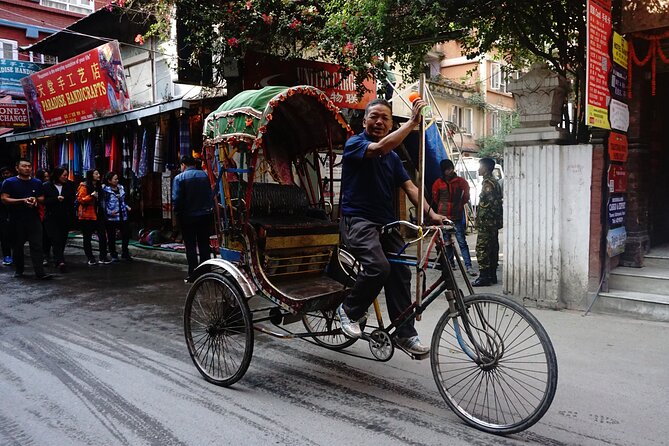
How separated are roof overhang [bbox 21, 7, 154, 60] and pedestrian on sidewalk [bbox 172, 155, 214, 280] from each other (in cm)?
596

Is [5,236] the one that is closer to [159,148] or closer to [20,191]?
[20,191]

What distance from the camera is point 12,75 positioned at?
1652cm

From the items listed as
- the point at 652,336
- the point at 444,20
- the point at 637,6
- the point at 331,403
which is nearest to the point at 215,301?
the point at 331,403

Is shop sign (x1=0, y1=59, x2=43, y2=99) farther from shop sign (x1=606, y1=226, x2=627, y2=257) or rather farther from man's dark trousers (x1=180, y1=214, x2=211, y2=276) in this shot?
shop sign (x1=606, y1=226, x2=627, y2=257)

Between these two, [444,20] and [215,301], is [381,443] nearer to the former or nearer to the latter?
[215,301]

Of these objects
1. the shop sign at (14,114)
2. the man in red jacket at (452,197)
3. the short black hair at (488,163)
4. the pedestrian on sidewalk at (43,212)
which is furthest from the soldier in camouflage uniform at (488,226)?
the shop sign at (14,114)

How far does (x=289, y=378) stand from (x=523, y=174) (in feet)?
14.0

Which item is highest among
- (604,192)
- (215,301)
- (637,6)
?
(637,6)

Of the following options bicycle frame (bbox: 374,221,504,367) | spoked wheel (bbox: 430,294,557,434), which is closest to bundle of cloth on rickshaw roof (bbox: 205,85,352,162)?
bicycle frame (bbox: 374,221,504,367)

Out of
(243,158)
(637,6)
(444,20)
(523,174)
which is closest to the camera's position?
(243,158)

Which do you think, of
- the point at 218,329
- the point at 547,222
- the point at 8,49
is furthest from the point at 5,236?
the point at 8,49

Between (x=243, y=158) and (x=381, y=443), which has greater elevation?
(x=243, y=158)

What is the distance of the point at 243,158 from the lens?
17.9ft

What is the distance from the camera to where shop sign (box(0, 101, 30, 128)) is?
54.4 feet
